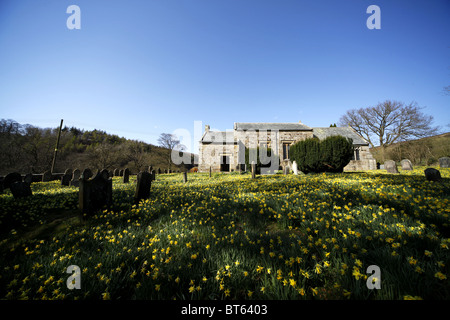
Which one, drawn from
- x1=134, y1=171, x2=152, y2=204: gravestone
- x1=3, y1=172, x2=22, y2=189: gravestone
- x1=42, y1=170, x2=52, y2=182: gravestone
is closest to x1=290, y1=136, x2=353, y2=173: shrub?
x1=134, y1=171, x2=152, y2=204: gravestone

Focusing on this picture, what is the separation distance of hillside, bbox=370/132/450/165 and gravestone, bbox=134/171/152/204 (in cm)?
3641

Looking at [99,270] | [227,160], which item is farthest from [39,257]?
[227,160]

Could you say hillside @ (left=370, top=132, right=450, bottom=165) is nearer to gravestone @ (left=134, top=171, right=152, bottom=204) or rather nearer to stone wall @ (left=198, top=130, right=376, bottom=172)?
stone wall @ (left=198, top=130, right=376, bottom=172)

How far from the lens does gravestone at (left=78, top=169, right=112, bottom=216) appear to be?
3954 mm

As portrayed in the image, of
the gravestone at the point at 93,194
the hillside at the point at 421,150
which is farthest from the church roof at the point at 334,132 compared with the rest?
the gravestone at the point at 93,194

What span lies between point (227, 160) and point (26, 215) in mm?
24433

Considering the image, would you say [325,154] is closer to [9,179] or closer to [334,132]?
[9,179]

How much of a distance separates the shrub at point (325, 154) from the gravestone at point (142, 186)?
39.8ft

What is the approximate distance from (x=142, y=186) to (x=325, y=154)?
12495mm

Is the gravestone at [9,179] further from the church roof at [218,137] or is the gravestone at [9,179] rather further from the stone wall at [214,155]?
the church roof at [218,137]

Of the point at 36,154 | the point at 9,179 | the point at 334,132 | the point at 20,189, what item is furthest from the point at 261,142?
the point at 36,154

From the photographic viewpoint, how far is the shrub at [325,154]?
1171 cm

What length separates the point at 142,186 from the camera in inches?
220
